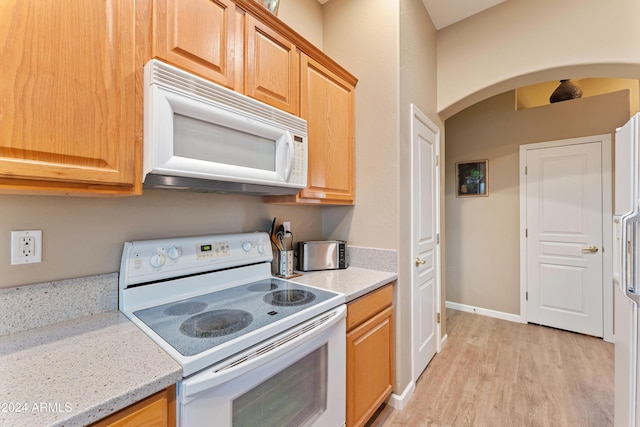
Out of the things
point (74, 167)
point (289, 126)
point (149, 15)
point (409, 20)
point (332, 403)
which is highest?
point (409, 20)

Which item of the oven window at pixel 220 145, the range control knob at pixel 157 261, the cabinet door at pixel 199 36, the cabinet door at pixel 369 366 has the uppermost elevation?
the cabinet door at pixel 199 36

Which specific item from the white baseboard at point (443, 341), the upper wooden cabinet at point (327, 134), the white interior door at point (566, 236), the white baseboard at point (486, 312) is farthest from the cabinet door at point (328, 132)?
the white baseboard at point (486, 312)

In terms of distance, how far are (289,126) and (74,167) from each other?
2.96 ft

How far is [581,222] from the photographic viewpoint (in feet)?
9.30

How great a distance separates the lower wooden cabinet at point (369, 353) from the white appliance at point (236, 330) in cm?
10

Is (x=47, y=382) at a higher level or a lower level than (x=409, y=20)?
lower

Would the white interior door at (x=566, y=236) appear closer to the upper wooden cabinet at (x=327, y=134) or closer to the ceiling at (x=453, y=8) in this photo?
the ceiling at (x=453, y=8)

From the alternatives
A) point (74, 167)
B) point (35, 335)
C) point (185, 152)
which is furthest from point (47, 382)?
point (185, 152)

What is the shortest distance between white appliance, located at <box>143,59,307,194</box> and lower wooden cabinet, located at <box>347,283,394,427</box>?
80 cm

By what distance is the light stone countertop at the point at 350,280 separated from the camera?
1497 mm

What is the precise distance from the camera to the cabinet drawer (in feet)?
4.74

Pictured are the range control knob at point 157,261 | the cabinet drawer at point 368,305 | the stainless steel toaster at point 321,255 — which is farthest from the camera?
the stainless steel toaster at point 321,255

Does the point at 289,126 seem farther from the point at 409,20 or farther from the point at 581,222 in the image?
the point at 581,222

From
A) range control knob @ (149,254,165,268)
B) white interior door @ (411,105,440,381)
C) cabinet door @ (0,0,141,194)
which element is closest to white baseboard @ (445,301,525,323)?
white interior door @ (411,105,440,381)
